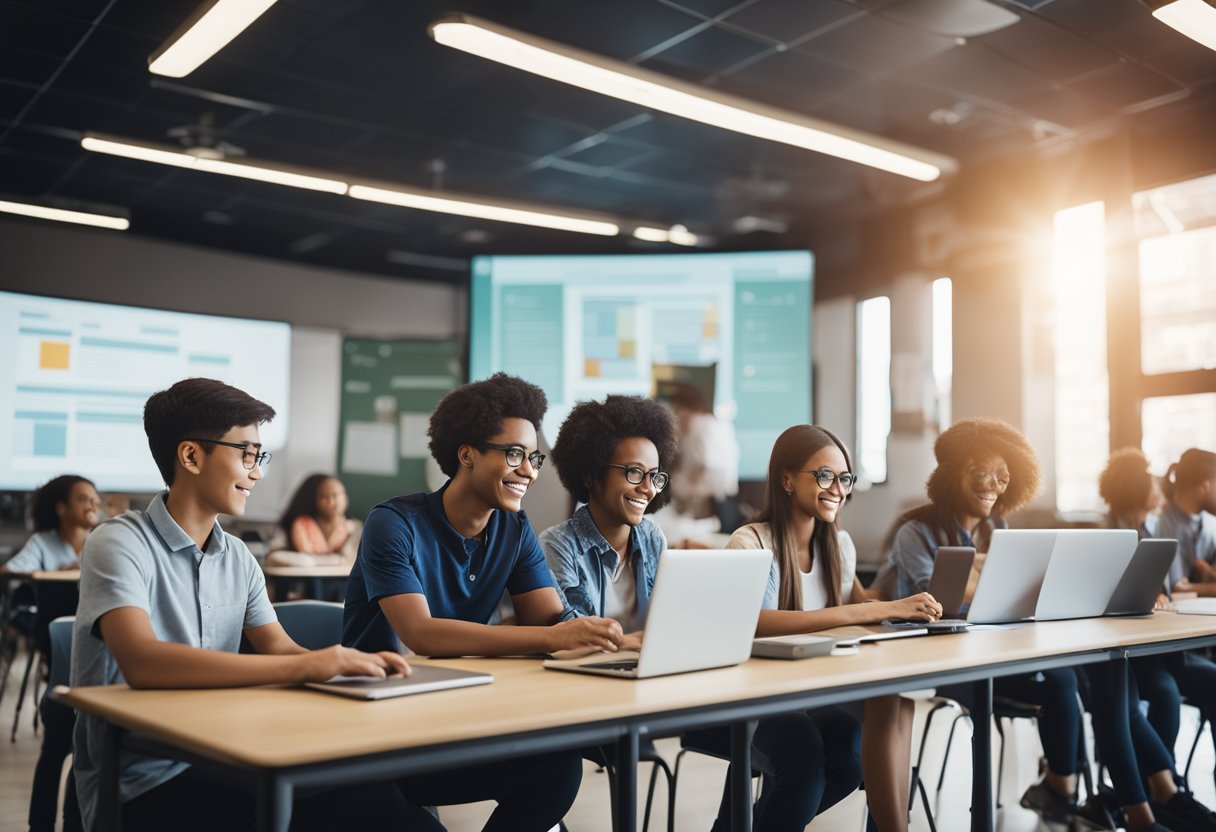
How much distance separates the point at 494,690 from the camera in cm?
170

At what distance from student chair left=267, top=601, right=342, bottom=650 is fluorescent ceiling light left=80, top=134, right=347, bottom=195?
12.2 ft

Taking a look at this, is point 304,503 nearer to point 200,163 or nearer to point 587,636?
point 200,163

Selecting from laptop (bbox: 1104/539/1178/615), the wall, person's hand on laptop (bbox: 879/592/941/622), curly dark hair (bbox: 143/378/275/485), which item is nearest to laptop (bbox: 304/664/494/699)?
curly dark hair (bbox: 143/378/275/485)

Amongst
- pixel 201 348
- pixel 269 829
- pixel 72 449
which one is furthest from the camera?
pixel 201 348

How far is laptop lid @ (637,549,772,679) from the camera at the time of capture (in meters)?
1.77

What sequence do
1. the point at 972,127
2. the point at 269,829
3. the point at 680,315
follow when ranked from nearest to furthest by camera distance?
the point at 269,829
the point at 972,127
the point at 680,315

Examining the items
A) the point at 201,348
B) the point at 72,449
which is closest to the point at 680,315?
the point at 201,348

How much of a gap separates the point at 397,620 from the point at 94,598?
22.0 inches

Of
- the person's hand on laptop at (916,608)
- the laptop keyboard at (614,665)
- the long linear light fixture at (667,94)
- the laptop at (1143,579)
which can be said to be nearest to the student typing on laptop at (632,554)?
the person's hand on laptop at (916,608)

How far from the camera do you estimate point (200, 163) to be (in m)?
5.71

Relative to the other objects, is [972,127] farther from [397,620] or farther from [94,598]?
[94,598]

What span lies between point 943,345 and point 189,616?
5550 mm

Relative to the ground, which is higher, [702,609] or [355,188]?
[355,188]

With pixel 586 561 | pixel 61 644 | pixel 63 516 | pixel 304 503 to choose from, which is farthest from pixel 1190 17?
pixel 63 516
